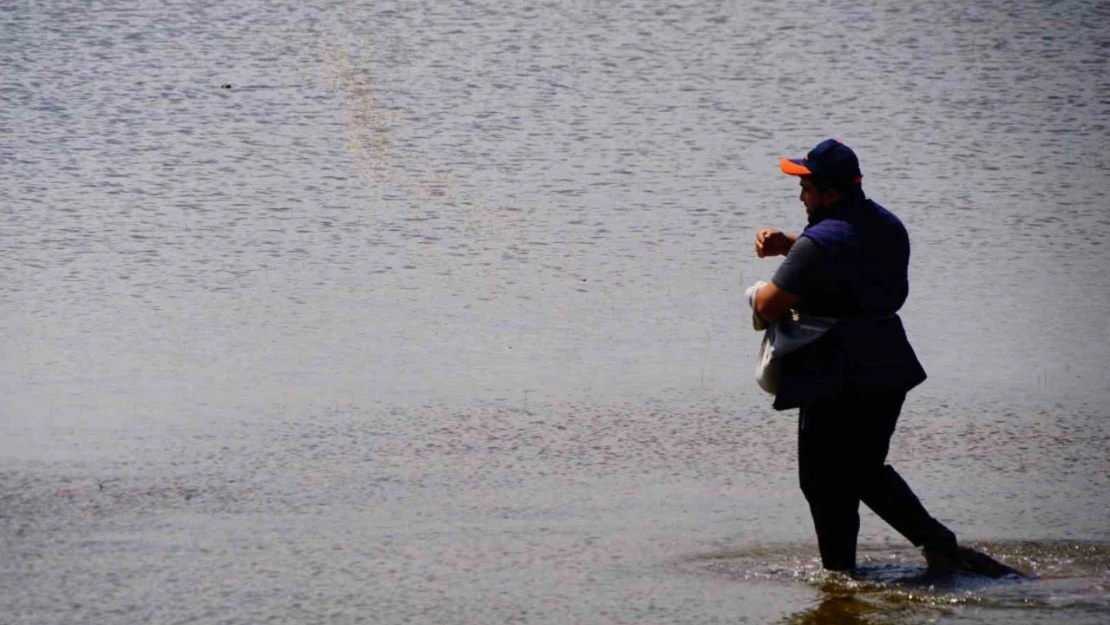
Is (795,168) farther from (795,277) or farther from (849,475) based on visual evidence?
(849,475)

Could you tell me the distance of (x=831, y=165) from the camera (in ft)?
20.4

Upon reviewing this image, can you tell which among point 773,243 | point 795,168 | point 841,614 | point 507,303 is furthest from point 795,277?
point 507,303

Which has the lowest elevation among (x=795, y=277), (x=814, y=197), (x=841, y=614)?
(x=841, y=614)

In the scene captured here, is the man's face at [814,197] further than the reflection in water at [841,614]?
Yes

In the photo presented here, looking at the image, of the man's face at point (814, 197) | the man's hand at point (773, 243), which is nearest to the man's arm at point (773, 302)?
the man's hand at point (773, 243)

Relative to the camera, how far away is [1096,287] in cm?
1023

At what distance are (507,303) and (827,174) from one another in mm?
3816

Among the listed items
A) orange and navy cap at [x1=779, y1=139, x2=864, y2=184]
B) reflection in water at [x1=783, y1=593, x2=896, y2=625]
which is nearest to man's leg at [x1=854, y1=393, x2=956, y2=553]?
reflection in water at [x1=783, y1=593, x2=896, y2=625]

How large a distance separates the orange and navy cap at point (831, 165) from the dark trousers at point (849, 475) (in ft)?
2.20

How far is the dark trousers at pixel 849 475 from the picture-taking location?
6.27 metres

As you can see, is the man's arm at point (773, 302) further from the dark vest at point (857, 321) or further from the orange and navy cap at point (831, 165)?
the orange and navy cap at point (831, 165)

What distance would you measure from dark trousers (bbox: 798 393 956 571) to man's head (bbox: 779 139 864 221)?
1.99 feet

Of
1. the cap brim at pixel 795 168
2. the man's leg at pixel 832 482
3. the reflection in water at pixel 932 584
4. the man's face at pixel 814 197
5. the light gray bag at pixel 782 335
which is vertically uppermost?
the cap brim at pixel 795 168

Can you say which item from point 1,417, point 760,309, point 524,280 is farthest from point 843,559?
point 524,280
